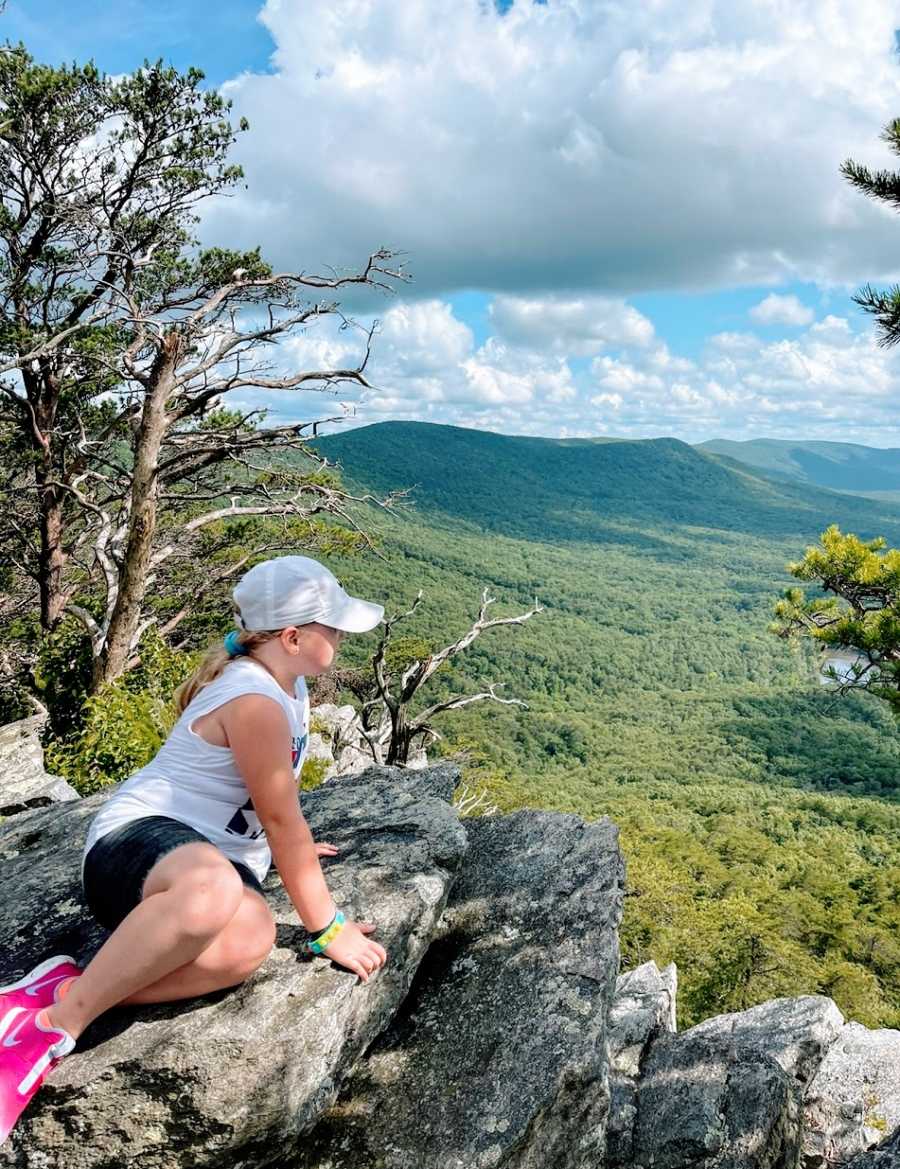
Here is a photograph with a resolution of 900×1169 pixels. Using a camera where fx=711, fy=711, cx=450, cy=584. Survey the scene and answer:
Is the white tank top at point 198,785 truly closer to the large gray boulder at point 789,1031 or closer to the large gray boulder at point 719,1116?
the large gray boulder at point 719,1116

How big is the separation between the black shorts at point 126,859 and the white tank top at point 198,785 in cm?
5

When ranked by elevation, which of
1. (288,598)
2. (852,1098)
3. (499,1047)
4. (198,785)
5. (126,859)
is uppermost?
(288,598)

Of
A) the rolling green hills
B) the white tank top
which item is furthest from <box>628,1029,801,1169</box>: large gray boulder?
the rolling green hills

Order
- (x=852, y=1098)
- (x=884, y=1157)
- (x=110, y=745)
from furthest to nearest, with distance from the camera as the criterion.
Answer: (x=110, y=745)
(x=852, y=1098)
(x=884, y=1157)

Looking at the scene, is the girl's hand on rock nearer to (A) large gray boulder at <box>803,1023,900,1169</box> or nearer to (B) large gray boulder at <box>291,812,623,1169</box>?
(B) large gray boulder at <box>291,812,623,1169</box>

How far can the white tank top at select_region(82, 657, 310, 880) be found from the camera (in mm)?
2775

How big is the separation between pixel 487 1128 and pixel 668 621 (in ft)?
655

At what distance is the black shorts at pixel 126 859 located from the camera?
2652mm

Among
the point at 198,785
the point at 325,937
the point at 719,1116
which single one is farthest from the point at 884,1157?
the point at 198,785

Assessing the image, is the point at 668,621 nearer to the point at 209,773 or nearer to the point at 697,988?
the point at 697,988

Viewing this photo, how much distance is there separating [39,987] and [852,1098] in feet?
24.7

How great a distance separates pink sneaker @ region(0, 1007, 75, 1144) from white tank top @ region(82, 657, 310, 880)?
0.58 m

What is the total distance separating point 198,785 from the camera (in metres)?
2.81

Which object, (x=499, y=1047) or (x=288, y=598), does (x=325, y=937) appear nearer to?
(x=499, y=1047)
